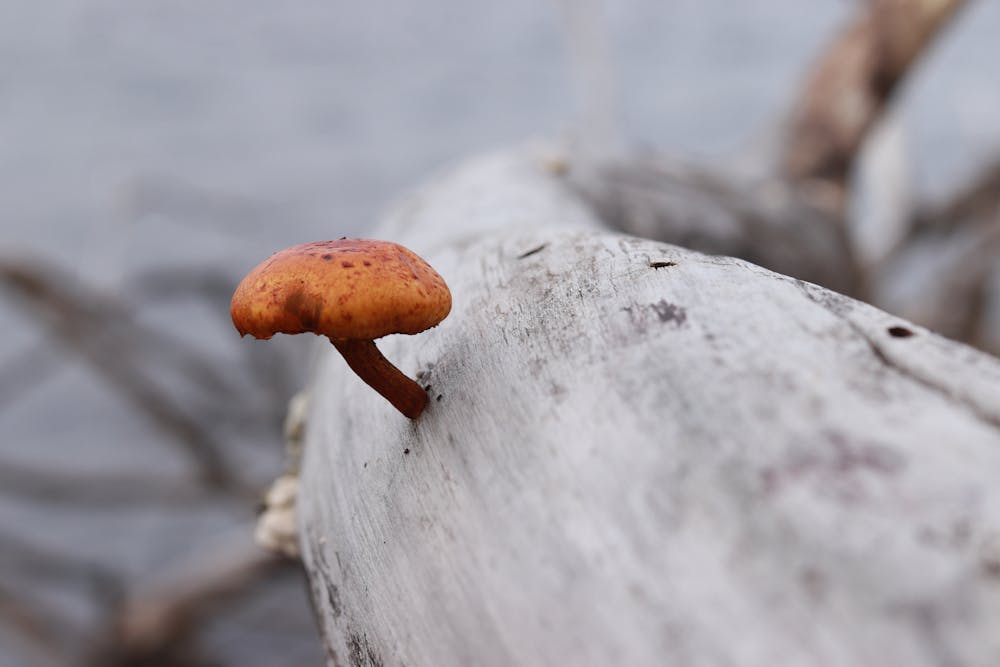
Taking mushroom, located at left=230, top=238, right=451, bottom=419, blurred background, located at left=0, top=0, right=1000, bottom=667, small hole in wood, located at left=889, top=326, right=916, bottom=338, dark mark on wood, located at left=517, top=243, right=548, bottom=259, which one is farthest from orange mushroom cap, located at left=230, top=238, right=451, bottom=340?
blurred background, located at left=0, top=0, right=1000, bottom=667

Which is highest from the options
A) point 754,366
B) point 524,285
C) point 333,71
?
point 333,71

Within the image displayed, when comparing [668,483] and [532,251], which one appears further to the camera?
[532,251]

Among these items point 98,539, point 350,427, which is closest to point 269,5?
point 98,539

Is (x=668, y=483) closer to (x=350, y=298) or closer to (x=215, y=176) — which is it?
(x=350, y=298)

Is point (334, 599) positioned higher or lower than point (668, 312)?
lower

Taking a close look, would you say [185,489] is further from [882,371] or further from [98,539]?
[882,371]

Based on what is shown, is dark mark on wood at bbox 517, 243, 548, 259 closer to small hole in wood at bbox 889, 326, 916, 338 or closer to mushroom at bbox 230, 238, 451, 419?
mushroom at bbox 230, 238, 451, 419

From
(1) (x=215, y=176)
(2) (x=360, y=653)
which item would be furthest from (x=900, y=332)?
(1) (x=215, y=176)
